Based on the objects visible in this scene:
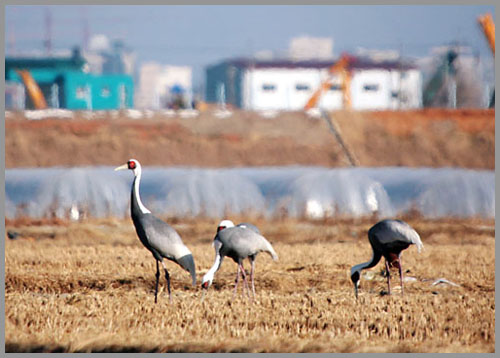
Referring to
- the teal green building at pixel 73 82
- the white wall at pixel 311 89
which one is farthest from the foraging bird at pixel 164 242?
the white wall at pixel 311 89

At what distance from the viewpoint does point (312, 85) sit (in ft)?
279

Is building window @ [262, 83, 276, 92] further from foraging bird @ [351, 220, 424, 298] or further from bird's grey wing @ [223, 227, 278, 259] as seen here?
bird's grey wing @ [223, 227, 278, 259]

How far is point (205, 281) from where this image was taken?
12391 millimetres

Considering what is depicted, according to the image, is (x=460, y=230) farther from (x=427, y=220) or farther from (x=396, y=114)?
(x=396, y=114)

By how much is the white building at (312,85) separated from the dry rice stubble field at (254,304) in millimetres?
62298

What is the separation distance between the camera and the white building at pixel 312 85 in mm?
82375

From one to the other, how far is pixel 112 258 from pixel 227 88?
8205 cm

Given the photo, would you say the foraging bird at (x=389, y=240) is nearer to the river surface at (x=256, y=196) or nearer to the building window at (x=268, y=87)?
the river surface at (x=256, y=196)

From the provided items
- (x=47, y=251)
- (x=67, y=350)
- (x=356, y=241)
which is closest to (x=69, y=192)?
(x=47, y=251)

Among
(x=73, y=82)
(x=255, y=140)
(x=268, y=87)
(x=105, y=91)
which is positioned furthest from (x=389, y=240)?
(x=268, y=87)

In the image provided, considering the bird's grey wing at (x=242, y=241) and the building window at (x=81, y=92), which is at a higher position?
the building window at (x=81, y=92)

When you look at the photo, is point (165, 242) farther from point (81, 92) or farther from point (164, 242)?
point (81, 92)

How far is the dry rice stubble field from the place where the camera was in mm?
10414

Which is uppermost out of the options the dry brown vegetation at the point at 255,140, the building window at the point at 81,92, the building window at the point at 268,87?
the building window at the point at 268,87
